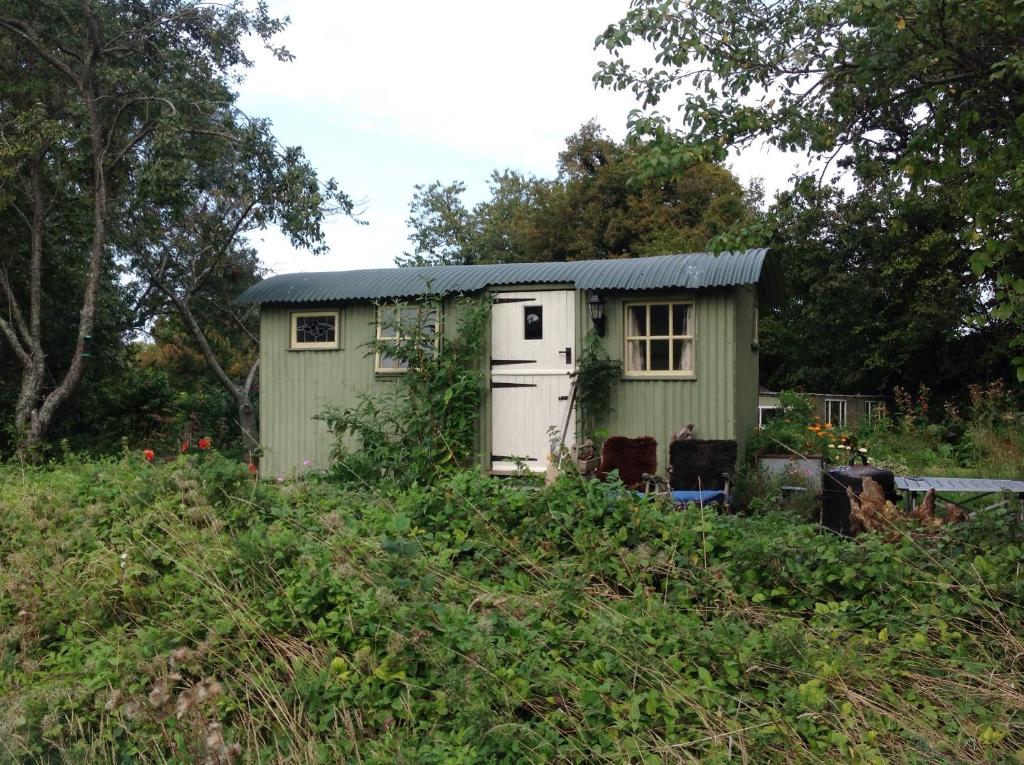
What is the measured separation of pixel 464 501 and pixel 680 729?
2.23 meters

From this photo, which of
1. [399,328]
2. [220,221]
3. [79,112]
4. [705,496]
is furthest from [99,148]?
[705,496]

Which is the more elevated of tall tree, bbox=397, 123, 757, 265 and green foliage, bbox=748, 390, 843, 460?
tall tree, bbox=397, 123, 757, 265

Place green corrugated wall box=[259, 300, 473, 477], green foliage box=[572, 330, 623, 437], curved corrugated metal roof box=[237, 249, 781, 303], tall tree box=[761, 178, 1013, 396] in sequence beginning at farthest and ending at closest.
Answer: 1. tall tree box=[761, 178, 1013, 396]
2. green corrugated wall box=[259, 300, 473, 477]
3. green foliage box=[572, 330, 623, 437]
4. curved corrugated metal roof box=[237, 249, 781, 303]

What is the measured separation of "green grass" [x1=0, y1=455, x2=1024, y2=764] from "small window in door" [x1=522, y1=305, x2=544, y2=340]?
474cm

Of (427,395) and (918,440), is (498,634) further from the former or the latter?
(918,440)

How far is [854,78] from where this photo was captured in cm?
525

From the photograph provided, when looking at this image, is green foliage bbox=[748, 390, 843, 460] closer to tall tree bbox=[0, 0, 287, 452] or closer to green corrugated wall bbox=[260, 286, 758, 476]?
green corrugated wall bbox=[260, 286, 758, 476]

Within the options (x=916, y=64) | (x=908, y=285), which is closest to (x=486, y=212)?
(x=908, y=285)

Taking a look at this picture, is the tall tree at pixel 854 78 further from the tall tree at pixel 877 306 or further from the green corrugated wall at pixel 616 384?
the tall tree at pixel 877 306

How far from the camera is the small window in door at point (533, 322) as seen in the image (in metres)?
9.69

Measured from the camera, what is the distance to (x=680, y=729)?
293 centimetres

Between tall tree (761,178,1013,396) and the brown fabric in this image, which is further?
tall tree (761,178,1013,396)

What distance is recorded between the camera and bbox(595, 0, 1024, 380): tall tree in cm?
495

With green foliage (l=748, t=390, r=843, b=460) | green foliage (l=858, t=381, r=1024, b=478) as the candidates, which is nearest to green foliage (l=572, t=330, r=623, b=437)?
green foliage (l=748, t=390, r=843, b=460)
